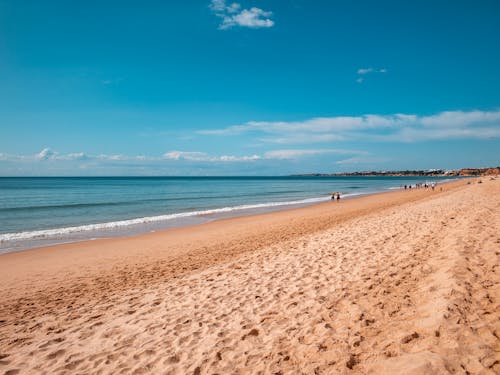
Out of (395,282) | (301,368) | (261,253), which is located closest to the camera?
(301,368)

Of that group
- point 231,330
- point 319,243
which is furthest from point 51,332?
point 319,243

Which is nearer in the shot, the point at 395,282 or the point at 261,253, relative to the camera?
the point at 395,282

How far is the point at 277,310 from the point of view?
5.47m

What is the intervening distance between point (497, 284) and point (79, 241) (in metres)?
16.3

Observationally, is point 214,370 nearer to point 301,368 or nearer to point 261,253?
point 301,368

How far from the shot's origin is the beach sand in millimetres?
3879

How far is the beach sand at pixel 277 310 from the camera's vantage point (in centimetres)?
388

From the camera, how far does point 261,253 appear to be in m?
10.1

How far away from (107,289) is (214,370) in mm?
5198

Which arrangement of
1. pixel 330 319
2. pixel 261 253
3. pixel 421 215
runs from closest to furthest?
pixel 330 319 → pixel 261 253 → pixel 421 215

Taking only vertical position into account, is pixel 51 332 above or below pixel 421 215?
below

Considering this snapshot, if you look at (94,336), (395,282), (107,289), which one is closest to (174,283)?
(107,289)

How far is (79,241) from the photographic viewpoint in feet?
48.8

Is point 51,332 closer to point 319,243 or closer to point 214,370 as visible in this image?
point 214,370
